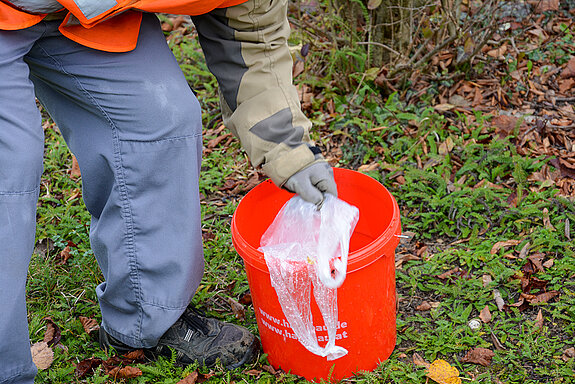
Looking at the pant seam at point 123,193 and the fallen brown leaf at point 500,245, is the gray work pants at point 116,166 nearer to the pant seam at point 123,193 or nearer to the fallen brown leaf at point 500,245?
the pant seam at point 123,193

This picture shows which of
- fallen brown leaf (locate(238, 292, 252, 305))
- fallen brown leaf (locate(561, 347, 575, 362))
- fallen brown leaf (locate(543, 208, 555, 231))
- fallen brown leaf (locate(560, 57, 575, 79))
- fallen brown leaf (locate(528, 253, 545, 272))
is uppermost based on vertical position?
fallen brown leaf (locate(560, 57, 575, 79))

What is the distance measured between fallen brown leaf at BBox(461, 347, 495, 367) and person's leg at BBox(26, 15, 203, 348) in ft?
3.31

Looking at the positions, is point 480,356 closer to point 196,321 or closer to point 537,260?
point 537,260

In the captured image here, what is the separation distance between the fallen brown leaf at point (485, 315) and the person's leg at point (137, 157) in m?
1.09

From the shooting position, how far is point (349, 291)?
6.15ft

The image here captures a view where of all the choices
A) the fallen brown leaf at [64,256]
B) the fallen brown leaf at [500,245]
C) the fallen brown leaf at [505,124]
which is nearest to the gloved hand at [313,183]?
the fallen brown leaf at [500,245]

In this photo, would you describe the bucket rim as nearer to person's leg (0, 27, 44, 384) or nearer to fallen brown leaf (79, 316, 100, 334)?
person's leg (0, 27, 44, 384)

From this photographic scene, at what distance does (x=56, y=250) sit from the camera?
2.84 m

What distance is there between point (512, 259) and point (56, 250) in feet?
6.74

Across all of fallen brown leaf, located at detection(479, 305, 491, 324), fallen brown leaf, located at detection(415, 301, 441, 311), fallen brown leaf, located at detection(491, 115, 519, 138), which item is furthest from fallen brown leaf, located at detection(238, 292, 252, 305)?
fallen brown leaf, located at detection(491, 115, 519, 138)

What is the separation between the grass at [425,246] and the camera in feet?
7.12

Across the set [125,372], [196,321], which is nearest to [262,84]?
[196,321]

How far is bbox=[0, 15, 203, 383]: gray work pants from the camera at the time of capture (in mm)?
1629

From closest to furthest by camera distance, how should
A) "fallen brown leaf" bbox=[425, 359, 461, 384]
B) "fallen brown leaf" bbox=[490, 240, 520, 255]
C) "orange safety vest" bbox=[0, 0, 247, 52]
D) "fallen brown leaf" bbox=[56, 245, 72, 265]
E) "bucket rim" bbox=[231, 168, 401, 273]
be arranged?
1. "orange safety vest" bbox=[0, 0, 247, 52]
2. "bucket rim" bbox=[231, 168, 401, 273]
3. "fallen brown leaf" bbox=[425, 359, 461, 384]
4. "fallen brown leaf" bbox=[490, 240, 520, 255]
5. "fallen brown leaf" bbox=[56, 245, 72, 265]
